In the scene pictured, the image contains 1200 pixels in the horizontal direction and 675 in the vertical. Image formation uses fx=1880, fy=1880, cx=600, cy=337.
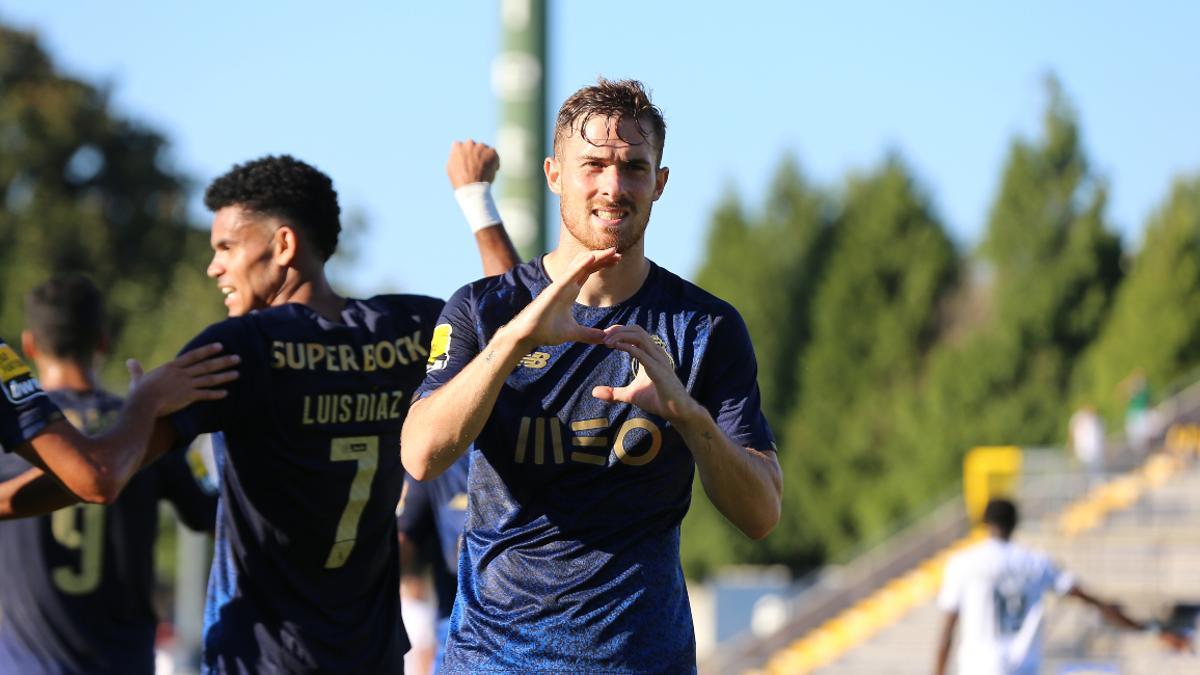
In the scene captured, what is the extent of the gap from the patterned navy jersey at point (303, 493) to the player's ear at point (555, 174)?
1.42m

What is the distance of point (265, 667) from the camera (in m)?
5.71

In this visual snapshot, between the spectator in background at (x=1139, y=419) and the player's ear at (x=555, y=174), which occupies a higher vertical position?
the player's ear at (x=555, y=174)

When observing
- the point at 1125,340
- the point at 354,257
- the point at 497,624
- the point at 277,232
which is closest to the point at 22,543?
the point at 277,232

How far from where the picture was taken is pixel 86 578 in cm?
664

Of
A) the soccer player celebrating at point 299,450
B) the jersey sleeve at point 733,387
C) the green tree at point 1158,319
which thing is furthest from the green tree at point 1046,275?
the jersey sleeve at point 733,387

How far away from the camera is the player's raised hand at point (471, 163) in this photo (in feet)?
20.9

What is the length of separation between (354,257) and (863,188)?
1389cm

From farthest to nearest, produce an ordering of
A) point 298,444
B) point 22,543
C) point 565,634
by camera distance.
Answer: point 22,543, point 298,444, point 565,634

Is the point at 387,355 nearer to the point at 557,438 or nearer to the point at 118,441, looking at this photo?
the point at 118,441

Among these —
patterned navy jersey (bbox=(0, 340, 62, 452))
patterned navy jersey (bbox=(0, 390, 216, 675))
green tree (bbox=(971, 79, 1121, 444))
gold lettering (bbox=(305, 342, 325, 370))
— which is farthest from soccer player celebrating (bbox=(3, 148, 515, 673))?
green tree (bbox=(971, 79, 1121, 444))

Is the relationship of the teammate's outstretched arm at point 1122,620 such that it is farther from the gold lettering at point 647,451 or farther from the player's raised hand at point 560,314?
the player's raised hand at point 560,314

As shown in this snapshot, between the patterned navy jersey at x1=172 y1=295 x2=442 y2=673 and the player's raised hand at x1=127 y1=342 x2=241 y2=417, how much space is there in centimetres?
9

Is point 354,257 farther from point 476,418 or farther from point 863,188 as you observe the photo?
point 476,418

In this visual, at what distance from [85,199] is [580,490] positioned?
153 feet
